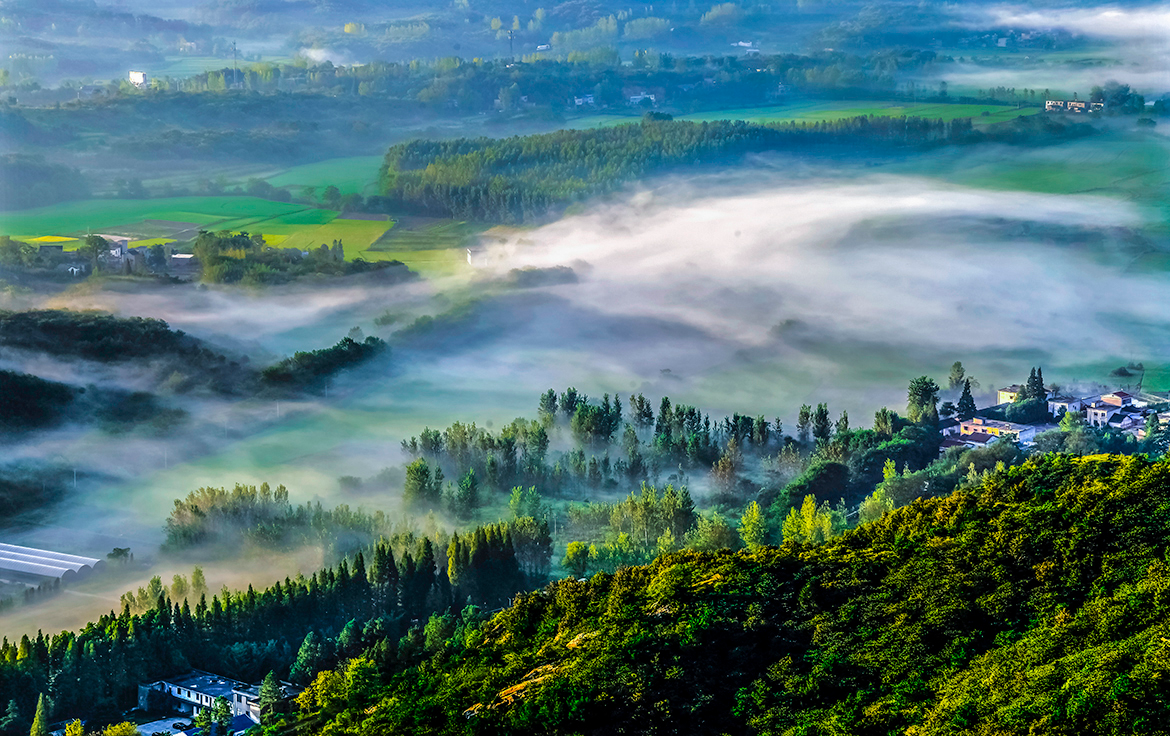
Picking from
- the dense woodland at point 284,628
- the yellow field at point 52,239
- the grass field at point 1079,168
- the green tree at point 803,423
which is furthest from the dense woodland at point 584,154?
the dense woodland at point 284,628

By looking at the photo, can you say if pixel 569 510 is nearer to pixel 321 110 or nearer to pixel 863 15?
pixel 321 110

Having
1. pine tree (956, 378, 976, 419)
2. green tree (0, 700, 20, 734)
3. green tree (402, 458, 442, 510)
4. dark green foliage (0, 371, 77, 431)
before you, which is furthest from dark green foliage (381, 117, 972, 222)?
green tree (0, 700, 20, 734)

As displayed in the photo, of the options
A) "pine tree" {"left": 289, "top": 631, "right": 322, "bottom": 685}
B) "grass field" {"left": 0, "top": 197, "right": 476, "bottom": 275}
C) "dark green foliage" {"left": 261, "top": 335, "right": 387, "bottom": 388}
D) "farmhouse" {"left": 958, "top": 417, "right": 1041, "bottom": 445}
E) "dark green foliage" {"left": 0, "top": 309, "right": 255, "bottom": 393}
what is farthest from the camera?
"grass field" {"left": 0, "top": 197, "right": 476, "bottom": 275}

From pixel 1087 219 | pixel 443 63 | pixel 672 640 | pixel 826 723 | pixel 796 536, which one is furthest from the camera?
pixel 443 63

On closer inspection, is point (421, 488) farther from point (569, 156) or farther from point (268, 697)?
point (569, 156)

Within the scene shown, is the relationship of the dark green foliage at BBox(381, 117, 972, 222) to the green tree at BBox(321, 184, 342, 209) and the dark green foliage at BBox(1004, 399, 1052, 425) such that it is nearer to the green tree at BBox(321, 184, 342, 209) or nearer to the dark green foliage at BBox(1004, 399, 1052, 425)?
the green tree at BBox(321, 184, 342, 209)

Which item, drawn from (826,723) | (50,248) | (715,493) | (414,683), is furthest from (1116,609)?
(50,248)

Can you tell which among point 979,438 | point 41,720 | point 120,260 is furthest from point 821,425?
point 120,260

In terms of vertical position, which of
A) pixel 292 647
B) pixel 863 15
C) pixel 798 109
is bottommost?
pixel 292 647
